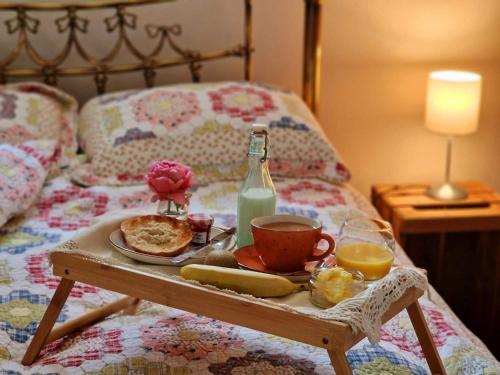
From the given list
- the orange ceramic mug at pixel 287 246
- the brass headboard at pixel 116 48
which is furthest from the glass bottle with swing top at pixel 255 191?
the brass headboard at pixel 116 48

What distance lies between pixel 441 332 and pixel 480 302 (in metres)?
1.16

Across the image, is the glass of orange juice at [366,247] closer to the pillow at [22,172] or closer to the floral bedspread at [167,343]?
the floral bedspread at [167,343]

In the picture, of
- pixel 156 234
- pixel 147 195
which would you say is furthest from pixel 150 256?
pixel 147 195

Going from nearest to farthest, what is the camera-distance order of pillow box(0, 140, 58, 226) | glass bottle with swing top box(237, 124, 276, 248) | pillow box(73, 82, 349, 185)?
glass bottle with swing top box(237, 124, 276, 248)
pillow box(0, 140, 58, 226)
pillow box(73, 82, 349, 185)

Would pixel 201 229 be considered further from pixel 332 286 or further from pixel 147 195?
pixel 147 195

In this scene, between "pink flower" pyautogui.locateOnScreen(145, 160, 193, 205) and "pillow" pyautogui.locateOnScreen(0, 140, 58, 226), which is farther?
"pillow" pyautogui.locateOnScreen(0, 140, 58, 226)

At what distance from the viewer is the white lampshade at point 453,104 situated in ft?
9.13

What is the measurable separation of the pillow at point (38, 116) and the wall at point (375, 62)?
0.23m

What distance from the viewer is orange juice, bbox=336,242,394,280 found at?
141 centimetres

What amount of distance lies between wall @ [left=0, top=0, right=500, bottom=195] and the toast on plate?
1.46m

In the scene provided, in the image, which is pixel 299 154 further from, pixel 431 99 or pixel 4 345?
pixel 4 345

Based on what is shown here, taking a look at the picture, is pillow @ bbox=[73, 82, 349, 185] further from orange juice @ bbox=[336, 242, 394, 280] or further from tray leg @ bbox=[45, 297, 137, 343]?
orange juice @ bbox=[336, 242, 394, 280]

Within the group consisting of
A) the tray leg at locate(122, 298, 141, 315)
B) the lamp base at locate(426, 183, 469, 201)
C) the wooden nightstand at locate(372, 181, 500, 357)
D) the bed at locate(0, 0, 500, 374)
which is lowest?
the wooden nightstand at locate(372, 181, 500, 357)

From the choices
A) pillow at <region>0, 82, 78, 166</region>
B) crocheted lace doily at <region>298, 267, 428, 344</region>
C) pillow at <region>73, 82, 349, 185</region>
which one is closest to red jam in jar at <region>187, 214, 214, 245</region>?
crocheted lace doily at <region>298, 267, 428, 344</region>
